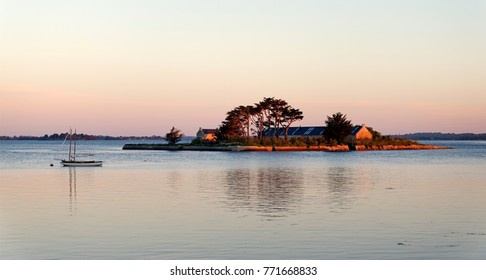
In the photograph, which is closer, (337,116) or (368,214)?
(368,214)

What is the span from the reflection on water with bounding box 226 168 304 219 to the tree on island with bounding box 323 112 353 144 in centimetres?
7973

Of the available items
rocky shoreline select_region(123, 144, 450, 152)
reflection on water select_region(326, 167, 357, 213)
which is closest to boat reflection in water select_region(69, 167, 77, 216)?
reflection on water select_region(326, 167, 357, 213)

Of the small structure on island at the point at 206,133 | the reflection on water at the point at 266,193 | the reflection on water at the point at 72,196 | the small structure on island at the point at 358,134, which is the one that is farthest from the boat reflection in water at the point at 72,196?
the small structure on island at the point at 206,133

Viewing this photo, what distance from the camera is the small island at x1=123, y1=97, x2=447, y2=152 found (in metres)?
128

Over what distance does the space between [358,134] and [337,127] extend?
33.4 feet

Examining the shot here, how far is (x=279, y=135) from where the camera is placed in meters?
142

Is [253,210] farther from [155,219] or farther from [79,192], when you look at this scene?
[79,192]

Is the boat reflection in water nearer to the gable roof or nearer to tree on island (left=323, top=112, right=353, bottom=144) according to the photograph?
tree on island (left=323, top=112, right=353, bottom=144)

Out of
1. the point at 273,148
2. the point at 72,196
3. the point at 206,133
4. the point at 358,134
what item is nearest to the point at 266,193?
the point at 72,196

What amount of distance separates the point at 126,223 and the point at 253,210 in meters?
5.76

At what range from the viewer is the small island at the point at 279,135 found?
128 metres

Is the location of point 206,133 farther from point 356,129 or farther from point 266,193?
point 266,193

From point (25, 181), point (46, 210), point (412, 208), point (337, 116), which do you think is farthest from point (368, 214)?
point (337, 116)
